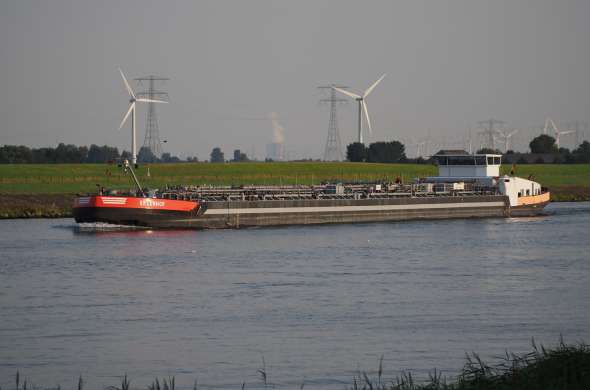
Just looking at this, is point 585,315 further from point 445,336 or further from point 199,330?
point 199,330

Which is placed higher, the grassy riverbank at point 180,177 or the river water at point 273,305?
the grassy riverbank at point 180,177

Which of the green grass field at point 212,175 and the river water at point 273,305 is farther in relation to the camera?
the green grass field at point 212,175

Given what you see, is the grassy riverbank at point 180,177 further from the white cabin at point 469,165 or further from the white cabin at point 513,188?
the white cabin at point 513,188

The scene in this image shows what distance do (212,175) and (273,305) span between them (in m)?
124

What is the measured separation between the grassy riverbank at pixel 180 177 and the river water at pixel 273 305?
120ft

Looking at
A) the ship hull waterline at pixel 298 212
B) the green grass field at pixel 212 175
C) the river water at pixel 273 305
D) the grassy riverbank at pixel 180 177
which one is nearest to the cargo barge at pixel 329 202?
the ship hull waterline at pixel 298 212

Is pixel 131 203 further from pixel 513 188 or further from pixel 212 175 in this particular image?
pixel 212 175

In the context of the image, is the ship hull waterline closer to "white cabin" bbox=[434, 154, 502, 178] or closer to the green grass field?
"white cabin" bbox=[434, 154, 502, 178]

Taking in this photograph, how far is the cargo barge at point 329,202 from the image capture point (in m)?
83.1

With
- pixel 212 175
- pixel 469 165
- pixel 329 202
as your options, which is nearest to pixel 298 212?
pixel 329 202

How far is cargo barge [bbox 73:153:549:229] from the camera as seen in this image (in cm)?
8312

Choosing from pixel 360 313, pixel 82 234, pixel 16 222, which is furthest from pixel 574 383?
pixel 16 222

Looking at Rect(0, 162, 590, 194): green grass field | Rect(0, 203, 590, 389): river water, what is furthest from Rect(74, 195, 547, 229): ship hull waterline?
Rect(0, 162, 590, 194): green grass field

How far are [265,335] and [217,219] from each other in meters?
51.5
